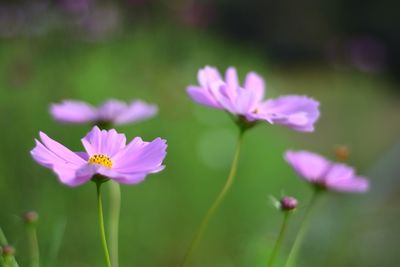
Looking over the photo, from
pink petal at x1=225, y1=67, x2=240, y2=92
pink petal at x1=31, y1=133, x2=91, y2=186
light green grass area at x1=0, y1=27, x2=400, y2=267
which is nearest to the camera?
pink petal at x1=31, y1=133, x2=91, y2=186

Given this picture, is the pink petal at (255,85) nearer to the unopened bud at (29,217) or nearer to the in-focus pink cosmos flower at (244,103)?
the in-focus pink cosmos flower at (244,103)

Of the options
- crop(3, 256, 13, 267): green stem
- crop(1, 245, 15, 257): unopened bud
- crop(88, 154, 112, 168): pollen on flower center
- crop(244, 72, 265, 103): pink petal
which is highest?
crop(244, 72, 265, 103): pink petal

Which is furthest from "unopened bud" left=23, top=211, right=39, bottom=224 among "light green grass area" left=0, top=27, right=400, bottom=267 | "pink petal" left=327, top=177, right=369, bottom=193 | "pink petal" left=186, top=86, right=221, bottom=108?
"light green grass area" left=0, top=27, right=400, bottom=267

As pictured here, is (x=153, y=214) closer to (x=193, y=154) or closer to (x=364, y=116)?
(x=193, y=154)

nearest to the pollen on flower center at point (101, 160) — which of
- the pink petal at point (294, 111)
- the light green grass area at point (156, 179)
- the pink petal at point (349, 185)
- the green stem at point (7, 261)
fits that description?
the green stem at point (7, 261)

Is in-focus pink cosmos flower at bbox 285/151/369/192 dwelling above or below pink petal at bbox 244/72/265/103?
below

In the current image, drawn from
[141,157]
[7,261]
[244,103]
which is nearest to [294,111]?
[244,103]

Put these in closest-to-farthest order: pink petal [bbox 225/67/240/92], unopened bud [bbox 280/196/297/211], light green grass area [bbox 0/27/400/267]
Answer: unopened bud [bbox 280/196/297/211]
pink petal [bbox 225/67/240/92]
light green grass area [bbox 0/27/400/267]

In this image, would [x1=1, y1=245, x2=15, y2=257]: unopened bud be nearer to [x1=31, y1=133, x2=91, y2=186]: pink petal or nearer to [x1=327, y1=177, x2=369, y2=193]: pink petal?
[x1=31, y1=133, x2=91, y2=186]: pink petal
